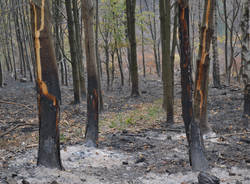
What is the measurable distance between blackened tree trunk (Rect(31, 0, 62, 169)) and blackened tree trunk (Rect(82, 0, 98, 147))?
1.93 meters

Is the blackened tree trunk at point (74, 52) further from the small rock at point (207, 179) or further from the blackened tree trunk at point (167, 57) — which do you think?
the small rock at point (207, 179)

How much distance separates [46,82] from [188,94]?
259 cm

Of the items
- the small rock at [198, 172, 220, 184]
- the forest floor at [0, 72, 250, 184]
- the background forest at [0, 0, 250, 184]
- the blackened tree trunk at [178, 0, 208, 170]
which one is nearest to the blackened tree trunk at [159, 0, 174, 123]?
the background forest at [0, 0, 250, 184]

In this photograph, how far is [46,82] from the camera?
4.35 m

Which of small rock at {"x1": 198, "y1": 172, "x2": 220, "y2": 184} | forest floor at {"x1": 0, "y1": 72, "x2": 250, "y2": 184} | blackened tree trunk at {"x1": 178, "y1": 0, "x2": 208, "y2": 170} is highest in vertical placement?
blackened tree trunk at {"x1": 178, "y1": 0, "x2": 208, "y2": 170}

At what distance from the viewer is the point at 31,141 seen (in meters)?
7.45

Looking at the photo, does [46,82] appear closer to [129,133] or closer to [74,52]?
[129,133]

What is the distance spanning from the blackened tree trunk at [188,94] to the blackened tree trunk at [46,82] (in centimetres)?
233

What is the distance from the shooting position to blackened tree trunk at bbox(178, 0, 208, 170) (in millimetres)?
4707

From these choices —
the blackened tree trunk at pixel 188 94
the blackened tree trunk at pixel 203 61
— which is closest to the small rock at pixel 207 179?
the blackened tree trunk at pixel 188 94

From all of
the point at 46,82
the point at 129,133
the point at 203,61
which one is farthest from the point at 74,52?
the point at 46,82

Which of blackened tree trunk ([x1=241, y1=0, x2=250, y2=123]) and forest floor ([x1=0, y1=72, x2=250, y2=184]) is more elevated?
blackened tree trunk ([x1=241, y1=0, x2=250, y2=123])

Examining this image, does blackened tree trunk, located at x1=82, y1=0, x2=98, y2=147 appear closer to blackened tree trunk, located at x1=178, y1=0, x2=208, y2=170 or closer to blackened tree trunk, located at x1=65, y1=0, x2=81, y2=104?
blackened tree trunk, located at x1=178, y1=0, x2=208, y2=170

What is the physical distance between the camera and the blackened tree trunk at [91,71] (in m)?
6.29
